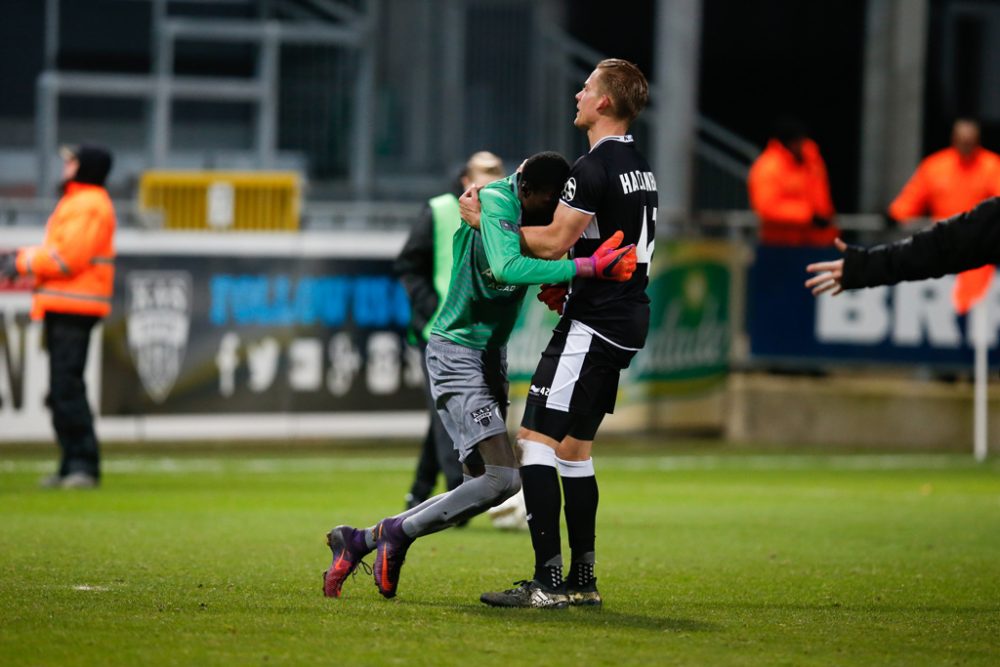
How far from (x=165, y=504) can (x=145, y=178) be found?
7.67 meters

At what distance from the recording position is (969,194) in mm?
16562

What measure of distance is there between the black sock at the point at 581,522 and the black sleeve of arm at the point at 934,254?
57.4 inches

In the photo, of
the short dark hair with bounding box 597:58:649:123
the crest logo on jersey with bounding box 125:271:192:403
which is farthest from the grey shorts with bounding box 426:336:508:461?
the crest logo on jersey with bounding box 125:271:192:403

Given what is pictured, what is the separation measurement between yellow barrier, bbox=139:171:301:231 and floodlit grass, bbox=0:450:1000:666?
3431mm

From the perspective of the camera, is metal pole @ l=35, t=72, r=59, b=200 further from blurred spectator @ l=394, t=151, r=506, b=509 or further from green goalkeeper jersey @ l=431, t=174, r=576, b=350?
green goalkeeper jersey @ l=431, t=174, r=576, b=350

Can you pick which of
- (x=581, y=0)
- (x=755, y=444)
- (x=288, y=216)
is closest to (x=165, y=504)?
(x=288, y=216)

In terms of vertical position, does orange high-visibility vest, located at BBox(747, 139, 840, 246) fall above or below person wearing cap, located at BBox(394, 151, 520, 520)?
above

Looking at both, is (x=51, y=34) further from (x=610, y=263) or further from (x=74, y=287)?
(x=610, y=263)

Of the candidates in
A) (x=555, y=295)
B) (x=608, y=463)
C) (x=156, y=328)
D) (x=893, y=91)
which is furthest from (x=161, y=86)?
(x=555, y=295)

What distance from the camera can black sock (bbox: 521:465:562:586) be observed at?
22.2 feet

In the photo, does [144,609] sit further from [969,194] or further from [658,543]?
[969,194]

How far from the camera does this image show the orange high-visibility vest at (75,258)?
11.6m

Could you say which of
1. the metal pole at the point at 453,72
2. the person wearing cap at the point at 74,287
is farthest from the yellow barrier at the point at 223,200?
the metal pole at the point at 453,72

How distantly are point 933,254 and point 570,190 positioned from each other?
4.66 ft
